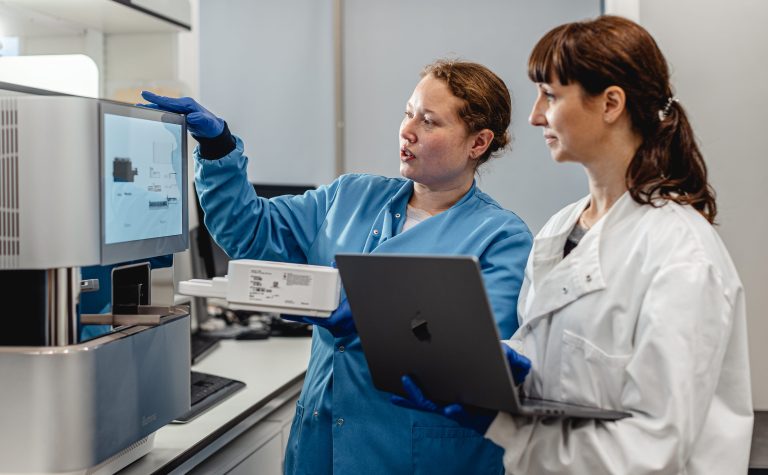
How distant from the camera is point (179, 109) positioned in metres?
1.48

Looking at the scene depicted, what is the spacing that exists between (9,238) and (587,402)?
2.79ft

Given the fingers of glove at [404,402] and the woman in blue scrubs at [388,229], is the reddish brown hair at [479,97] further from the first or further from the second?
the fingers of glove at [404,402]

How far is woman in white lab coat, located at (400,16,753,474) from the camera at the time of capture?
1037 mm

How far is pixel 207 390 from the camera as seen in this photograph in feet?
6.15

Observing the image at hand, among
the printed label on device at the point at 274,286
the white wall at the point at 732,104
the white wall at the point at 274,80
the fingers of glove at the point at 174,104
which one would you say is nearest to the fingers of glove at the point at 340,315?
the printed label on device at the point at 274,286

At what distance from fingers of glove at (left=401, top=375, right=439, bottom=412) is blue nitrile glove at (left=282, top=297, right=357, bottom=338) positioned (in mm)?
195

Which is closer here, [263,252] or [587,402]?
[587,402]

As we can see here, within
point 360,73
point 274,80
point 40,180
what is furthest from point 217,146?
point 274,80

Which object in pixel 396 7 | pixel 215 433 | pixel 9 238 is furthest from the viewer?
pixel 396 7

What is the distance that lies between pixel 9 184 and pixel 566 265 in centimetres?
82

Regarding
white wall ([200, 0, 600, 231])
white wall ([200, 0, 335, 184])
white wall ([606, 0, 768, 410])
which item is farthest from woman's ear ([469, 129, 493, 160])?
white wall ([200, 0, 335, 184])

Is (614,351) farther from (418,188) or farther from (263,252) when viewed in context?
(263,252)

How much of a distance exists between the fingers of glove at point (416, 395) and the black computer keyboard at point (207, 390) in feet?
2.26

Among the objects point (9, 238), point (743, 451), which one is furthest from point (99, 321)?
point (743, 451)
